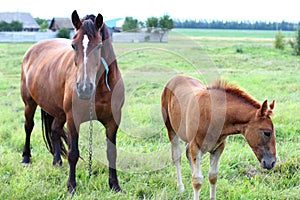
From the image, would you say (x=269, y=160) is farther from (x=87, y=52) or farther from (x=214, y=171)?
(x=87, y=52)

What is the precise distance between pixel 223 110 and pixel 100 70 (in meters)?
1.36

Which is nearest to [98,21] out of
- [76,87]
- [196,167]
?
[76,87]

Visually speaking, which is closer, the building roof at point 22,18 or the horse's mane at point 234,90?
the horse's mane at point 234,90

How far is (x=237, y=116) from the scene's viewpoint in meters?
3.69

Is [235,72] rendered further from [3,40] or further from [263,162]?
[3,40]

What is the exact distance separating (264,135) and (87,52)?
1.82 m

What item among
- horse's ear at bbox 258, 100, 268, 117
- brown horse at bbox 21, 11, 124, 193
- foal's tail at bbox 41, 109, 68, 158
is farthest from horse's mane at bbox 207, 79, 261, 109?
foal's tail at bbox 41, 109, 68, 158

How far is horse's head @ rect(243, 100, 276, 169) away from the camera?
137 inches

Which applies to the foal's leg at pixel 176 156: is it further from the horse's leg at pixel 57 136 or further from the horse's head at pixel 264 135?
the horse's leg at pixel 57 136

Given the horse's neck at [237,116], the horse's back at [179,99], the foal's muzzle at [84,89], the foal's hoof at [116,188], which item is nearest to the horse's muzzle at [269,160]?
the horse's neck at [237,116]

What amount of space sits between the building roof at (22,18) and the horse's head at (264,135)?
192 feet

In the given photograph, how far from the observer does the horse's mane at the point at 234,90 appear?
3.69m

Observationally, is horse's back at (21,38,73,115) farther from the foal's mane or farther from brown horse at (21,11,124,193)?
the foal's mane

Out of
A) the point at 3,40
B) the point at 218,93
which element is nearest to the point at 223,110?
the point at 218,93
